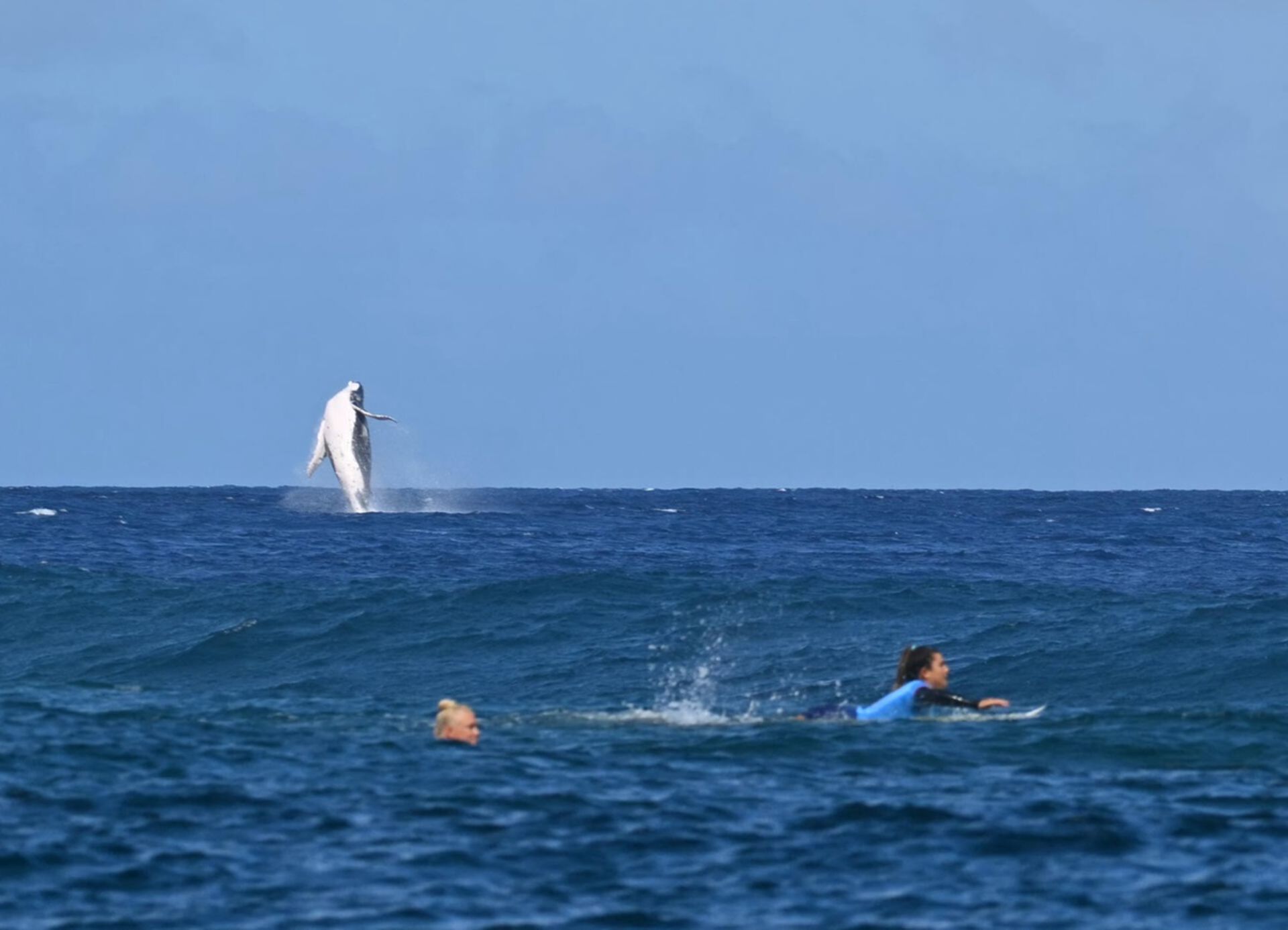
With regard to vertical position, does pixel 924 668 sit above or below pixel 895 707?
above

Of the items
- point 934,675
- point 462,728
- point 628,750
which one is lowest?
point 628,750

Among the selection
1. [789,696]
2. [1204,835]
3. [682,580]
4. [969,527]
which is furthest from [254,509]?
[1204,835]

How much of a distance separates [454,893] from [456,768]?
398cm

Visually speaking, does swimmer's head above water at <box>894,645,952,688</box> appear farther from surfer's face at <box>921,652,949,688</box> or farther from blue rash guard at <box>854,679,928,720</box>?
blue rash guard at <box>854,679,928,720</box>

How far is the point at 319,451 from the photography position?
5497 cm

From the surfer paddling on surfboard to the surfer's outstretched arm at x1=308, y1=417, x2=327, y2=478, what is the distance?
124 feet

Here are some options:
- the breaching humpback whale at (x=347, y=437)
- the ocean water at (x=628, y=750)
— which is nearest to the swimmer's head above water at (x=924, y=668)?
the ocean water at (x=628, y=750)

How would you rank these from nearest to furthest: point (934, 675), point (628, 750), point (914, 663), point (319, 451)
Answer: point (628, 750) → point (934, 675) → point (914, 663) → point (319, 451)

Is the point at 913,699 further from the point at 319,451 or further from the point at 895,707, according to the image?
the point at 319,451

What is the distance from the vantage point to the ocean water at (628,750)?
10.7 m

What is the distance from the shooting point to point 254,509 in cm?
7006

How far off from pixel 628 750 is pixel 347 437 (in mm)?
40902

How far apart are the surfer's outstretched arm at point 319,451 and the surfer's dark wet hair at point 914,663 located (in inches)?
1487

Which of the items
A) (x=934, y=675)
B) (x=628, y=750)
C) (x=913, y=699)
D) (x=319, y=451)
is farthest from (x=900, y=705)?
(x=319, y=451)
